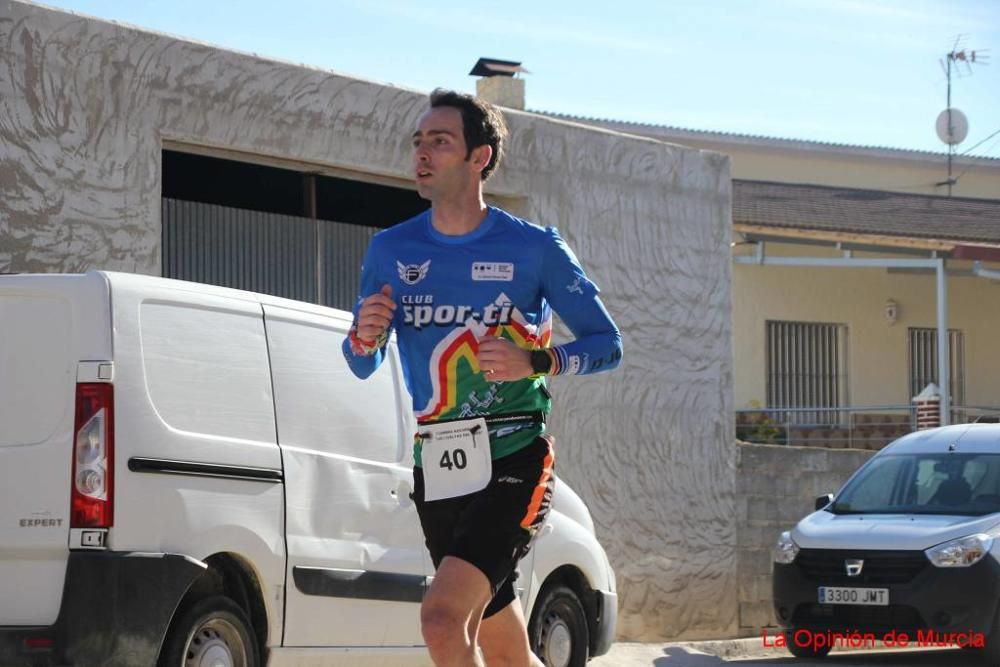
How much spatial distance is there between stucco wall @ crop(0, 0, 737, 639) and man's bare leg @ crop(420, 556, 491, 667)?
5.36 metres

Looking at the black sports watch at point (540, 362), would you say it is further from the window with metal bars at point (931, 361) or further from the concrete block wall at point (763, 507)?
the window with metal bars at point (931, 361)

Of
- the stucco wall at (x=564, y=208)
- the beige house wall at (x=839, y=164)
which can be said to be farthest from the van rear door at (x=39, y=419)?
the beige house wall at (x=839, y=164)

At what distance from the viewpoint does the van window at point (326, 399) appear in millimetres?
7535

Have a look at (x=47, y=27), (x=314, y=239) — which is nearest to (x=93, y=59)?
(x=47, y=27)

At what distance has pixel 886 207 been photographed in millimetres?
27250

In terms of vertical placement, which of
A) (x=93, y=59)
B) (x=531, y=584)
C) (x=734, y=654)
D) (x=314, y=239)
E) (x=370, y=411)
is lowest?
(x=734, y=654)

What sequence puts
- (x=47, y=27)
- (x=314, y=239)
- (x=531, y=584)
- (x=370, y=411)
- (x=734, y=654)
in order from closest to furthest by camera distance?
(x=370, y=411) < (x=531, y=584) < (x=47, y=27) < (x=314, y=239) < (x=734, y=654)

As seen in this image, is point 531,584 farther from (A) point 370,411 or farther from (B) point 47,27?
(B) point 47,27

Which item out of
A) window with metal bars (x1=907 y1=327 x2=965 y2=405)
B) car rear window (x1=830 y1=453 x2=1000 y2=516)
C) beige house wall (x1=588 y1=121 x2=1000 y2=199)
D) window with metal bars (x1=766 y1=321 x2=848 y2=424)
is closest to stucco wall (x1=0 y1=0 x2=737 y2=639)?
car rear window (x1=830 y1=453 x2=1000 y2=516)

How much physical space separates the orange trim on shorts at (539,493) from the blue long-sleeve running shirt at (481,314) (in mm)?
84

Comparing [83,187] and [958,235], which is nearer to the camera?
[83,187]

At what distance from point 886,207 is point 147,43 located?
1906cm

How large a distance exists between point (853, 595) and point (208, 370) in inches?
250

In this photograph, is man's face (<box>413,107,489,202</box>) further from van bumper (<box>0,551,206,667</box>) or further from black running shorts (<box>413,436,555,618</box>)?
van bumper (<box>0,551,206,667</box>)
